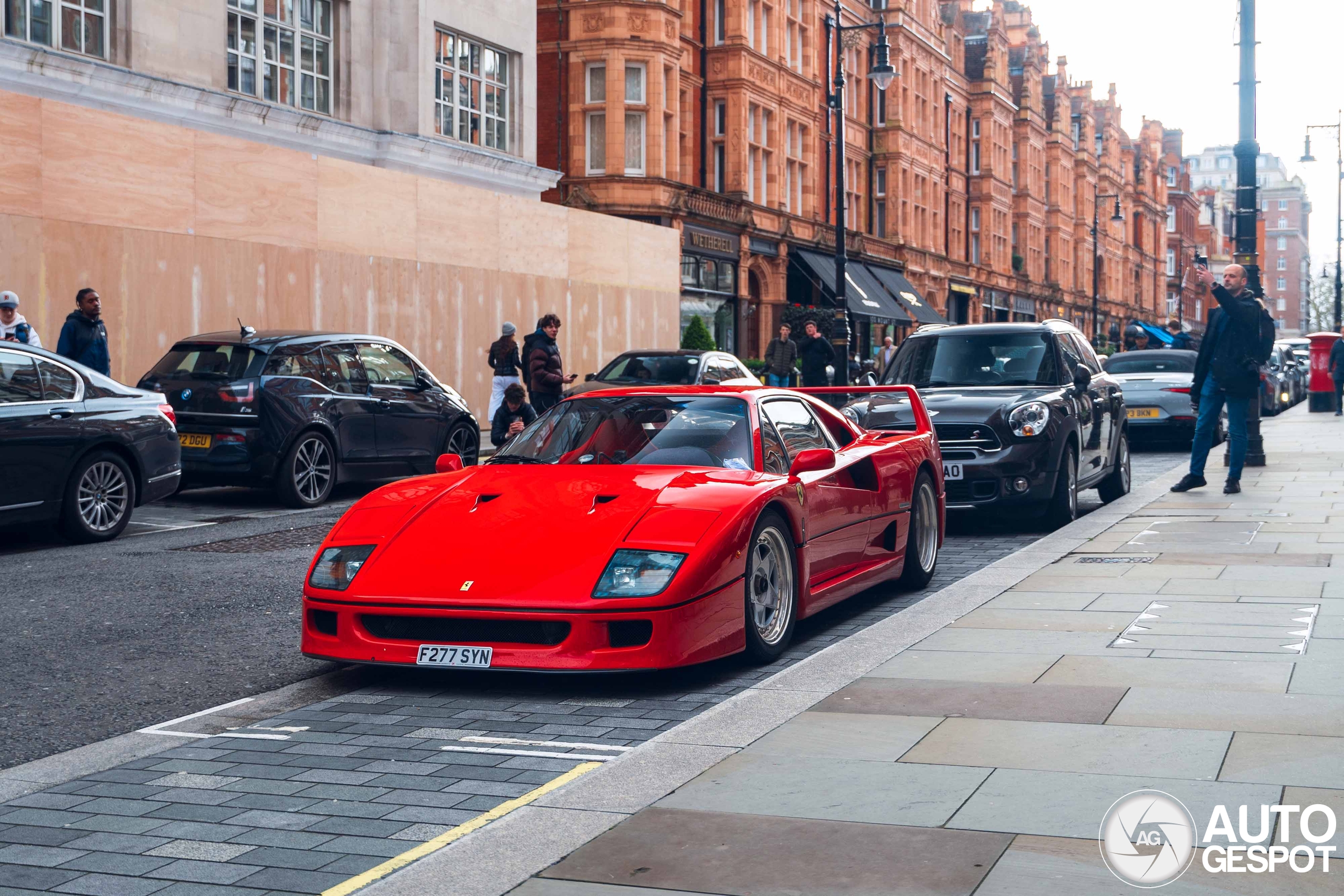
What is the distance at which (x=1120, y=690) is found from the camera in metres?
5.72

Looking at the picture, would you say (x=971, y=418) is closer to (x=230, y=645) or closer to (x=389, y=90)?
(x=230, y=645)

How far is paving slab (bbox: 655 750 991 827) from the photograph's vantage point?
4.19 metres

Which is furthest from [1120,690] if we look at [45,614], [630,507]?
[45,614]

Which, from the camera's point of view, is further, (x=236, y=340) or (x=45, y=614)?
(x=236, y=340)

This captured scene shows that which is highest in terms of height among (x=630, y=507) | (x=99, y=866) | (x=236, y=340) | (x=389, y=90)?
(x=389, y=90)

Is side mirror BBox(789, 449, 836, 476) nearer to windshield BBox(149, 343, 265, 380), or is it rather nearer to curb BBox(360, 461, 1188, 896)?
curb BBox(360, 461, 1188, 896)

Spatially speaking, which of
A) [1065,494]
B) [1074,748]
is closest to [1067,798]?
[1074,748]

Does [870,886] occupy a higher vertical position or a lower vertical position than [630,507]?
lower

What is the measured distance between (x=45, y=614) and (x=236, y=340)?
6.33 metres

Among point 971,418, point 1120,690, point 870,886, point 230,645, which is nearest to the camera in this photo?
point 870,886

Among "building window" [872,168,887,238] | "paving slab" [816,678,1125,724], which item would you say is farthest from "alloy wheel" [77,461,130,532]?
"building window" [872,168,887,238]

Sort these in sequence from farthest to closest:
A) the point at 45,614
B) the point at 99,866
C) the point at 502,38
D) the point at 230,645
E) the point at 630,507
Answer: the point at 502,38
the point at 45,614
the point at 230,645
the point at 630,507
the point at 99,866

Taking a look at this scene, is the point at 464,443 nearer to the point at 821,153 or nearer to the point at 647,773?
the point at 647,773

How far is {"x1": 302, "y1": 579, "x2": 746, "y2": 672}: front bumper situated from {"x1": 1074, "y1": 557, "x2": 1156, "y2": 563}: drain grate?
3.89m
